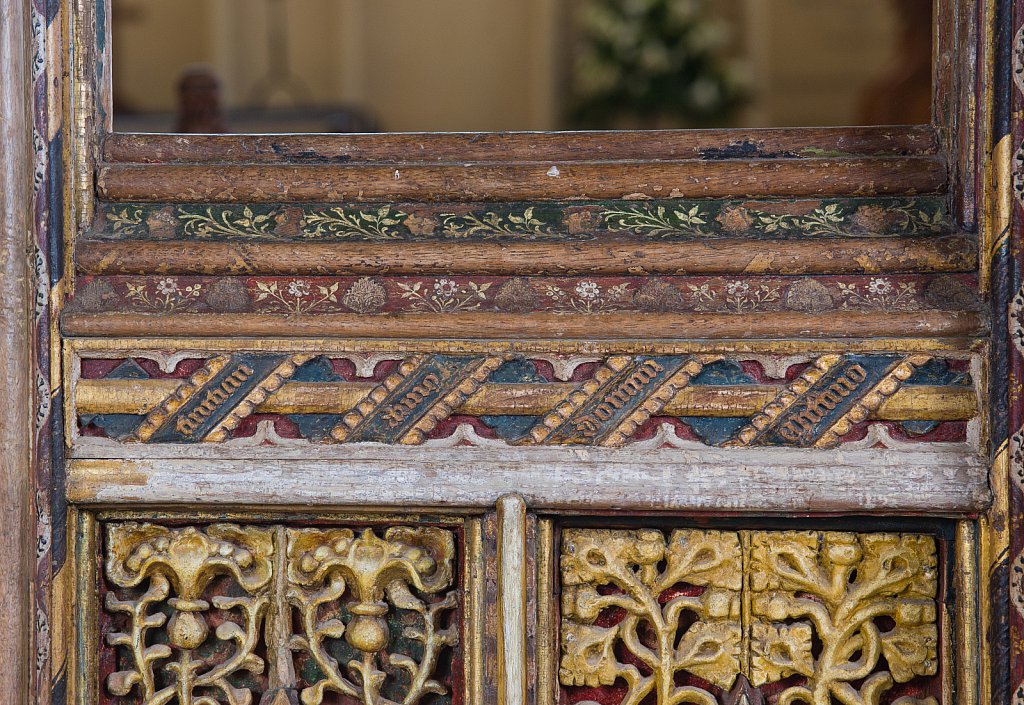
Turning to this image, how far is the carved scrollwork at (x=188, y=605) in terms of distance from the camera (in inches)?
58.1

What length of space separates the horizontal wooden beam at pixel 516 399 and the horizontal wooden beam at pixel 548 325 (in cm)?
7

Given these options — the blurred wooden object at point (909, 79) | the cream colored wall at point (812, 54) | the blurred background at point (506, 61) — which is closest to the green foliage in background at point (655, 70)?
the blurred background at point (506, 61)

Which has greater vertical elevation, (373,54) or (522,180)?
(373,54)

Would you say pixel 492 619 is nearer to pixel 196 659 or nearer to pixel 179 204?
pixel 196 659

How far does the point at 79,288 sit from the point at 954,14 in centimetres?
123

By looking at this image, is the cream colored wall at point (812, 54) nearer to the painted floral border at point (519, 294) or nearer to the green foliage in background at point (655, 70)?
the green foliage in background at point (655, 70)

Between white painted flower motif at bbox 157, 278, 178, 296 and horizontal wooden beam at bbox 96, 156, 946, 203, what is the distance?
0.12 metres

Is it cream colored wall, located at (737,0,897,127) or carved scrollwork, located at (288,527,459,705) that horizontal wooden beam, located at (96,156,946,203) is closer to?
carved scrollwork, located at (288,527,459,705)

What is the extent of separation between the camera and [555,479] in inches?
55.9

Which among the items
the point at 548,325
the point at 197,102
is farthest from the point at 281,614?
the point at 197,102

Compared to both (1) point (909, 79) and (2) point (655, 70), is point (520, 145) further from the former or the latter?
(2) point (655, 70)

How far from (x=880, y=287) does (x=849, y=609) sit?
0.42m

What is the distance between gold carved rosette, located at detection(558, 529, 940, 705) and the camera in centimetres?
142

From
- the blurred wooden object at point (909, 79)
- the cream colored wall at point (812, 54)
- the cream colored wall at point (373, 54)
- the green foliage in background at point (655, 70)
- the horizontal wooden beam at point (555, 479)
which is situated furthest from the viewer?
the cream colored wall at point (373, 54)
